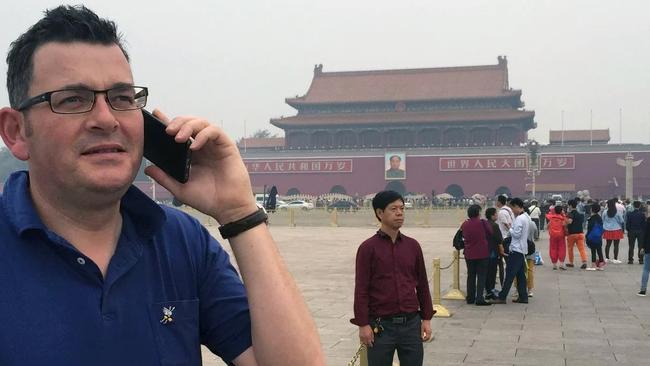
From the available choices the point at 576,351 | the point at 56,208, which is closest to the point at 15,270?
the point at 56,208

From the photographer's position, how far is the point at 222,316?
1212mm

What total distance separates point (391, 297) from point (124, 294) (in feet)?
7.86

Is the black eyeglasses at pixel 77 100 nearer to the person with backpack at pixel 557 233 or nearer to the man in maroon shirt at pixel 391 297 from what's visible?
the man in maroon shirt at pixel 391 297

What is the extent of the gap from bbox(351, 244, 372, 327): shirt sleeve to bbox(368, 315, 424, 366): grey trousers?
0.37 ft

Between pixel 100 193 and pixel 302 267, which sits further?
pixel 302 267

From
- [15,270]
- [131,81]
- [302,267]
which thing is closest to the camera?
[15,270]

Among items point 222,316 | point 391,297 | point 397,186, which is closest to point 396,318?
point 391,297

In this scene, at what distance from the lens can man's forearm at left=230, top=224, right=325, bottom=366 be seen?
1138 millimetres

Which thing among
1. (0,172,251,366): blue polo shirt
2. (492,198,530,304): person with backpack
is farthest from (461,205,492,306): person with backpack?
(0,172,251,366): blue polo shirt

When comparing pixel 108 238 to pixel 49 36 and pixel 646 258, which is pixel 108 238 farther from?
pixel 646 258

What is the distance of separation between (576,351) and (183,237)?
4823 mm

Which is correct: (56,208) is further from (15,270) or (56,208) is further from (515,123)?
(515,123)

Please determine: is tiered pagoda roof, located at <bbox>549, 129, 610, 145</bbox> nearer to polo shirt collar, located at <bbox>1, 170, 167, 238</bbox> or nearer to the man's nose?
polo shirt collar, located at <bbox>1, 170, 167, 238</bbox>

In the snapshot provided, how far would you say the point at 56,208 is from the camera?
43.6 inches
